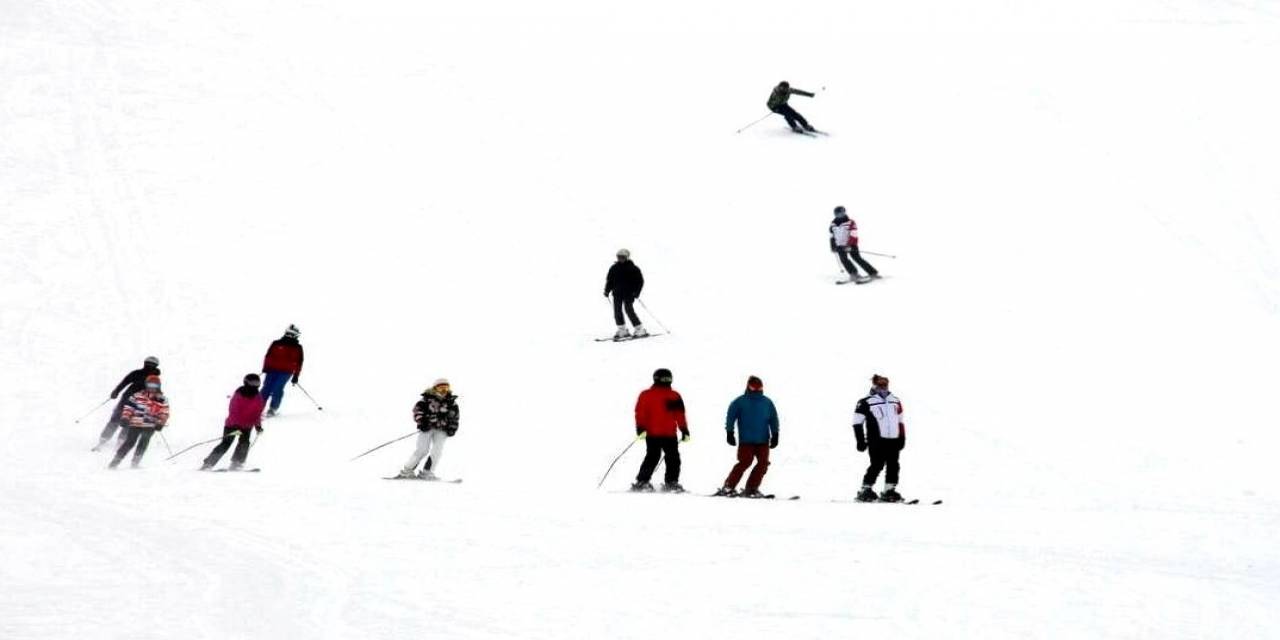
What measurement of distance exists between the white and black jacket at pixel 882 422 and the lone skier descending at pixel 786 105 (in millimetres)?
15837

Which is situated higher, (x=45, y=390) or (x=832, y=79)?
(x=832, y=79)

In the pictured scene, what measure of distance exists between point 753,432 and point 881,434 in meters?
1.17

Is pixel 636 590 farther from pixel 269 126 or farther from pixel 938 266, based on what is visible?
pixel 269 126

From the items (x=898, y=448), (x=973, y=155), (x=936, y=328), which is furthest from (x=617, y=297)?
(x=973, y=155)

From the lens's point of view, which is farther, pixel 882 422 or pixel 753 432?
pixel 753 432

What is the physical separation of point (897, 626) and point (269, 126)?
24.8 meters

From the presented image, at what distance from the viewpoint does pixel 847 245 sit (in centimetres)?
2025

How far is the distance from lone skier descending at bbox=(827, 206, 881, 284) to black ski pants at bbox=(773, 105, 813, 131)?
7780mm

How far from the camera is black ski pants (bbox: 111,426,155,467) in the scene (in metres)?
14.7

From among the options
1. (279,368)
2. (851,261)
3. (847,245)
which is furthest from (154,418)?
(851,261)

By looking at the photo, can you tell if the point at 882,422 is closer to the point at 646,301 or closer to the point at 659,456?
the point at 659,456

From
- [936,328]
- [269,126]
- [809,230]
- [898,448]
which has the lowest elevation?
[898,448]

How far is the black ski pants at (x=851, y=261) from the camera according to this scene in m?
20.3

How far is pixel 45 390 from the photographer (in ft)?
59.7
